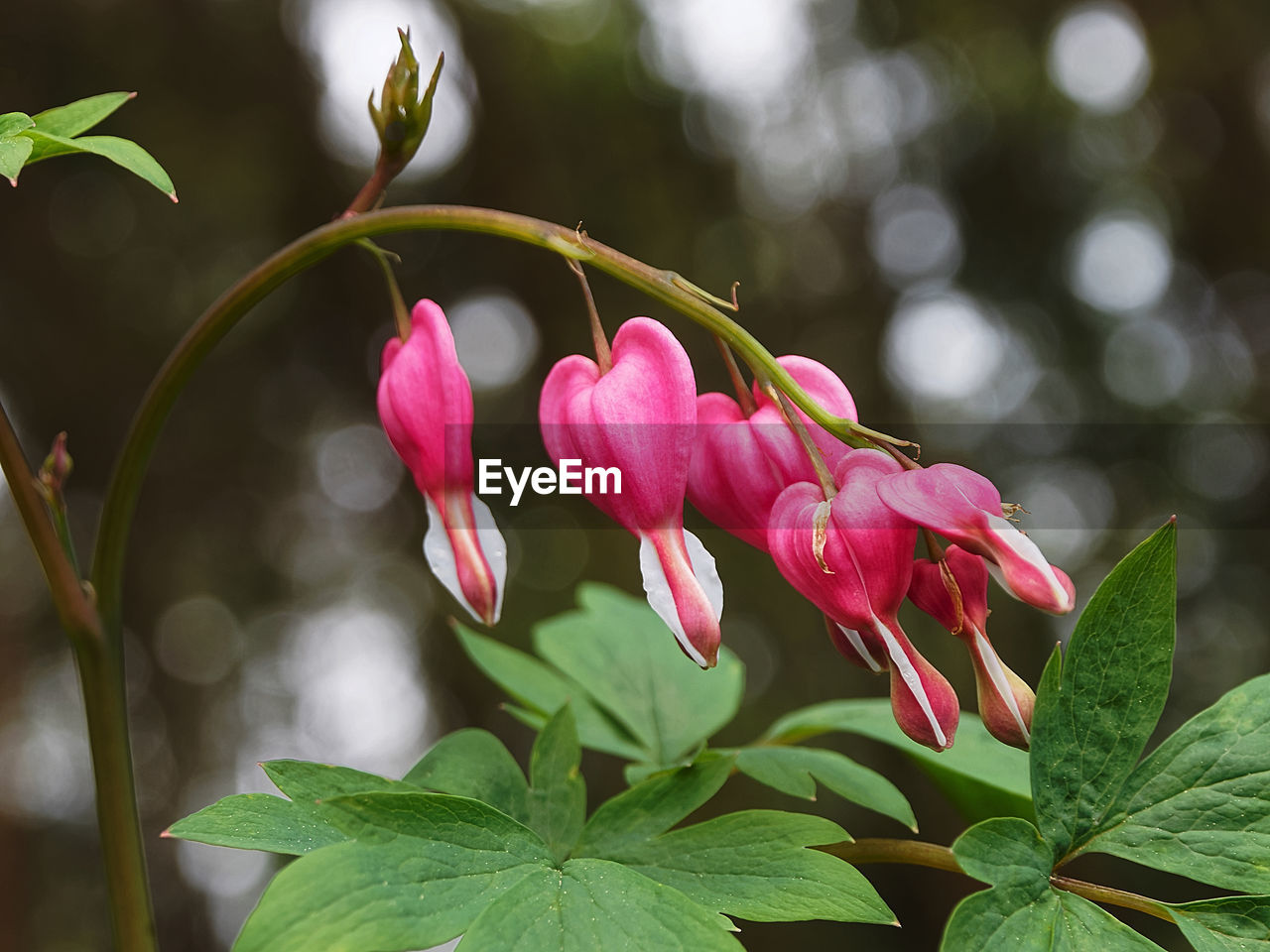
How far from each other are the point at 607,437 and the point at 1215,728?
0.33 m

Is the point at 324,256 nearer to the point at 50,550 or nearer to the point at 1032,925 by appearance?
the point at 50,550

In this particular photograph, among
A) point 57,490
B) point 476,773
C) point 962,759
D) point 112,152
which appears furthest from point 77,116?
point 962,759

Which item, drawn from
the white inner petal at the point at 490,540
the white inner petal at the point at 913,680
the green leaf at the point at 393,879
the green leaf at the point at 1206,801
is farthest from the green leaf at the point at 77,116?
the green leaf at the point at 1206,801

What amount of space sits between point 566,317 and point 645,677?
2.55 m

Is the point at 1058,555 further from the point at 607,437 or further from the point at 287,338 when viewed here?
the point at 607,437

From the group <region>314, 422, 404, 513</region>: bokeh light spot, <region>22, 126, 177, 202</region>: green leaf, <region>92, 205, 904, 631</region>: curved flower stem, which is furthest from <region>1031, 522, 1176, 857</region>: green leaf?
<region>314, 422, 404, 513</region>: bokeh light spot

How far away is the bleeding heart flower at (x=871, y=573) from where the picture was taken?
417 millimetres

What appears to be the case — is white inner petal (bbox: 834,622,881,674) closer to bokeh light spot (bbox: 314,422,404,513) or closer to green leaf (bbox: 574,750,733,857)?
green leaf (bbox: 574,750,733,857)

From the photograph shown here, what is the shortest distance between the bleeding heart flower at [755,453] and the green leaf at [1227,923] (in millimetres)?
263

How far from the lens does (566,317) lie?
3242 mm

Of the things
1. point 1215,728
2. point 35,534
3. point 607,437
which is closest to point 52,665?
point 35,534

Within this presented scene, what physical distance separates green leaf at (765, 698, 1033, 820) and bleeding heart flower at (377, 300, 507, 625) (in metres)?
0.29

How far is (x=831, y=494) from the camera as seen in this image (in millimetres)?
449

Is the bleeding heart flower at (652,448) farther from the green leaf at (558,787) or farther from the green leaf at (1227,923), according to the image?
the green leaf at (1227,923)
